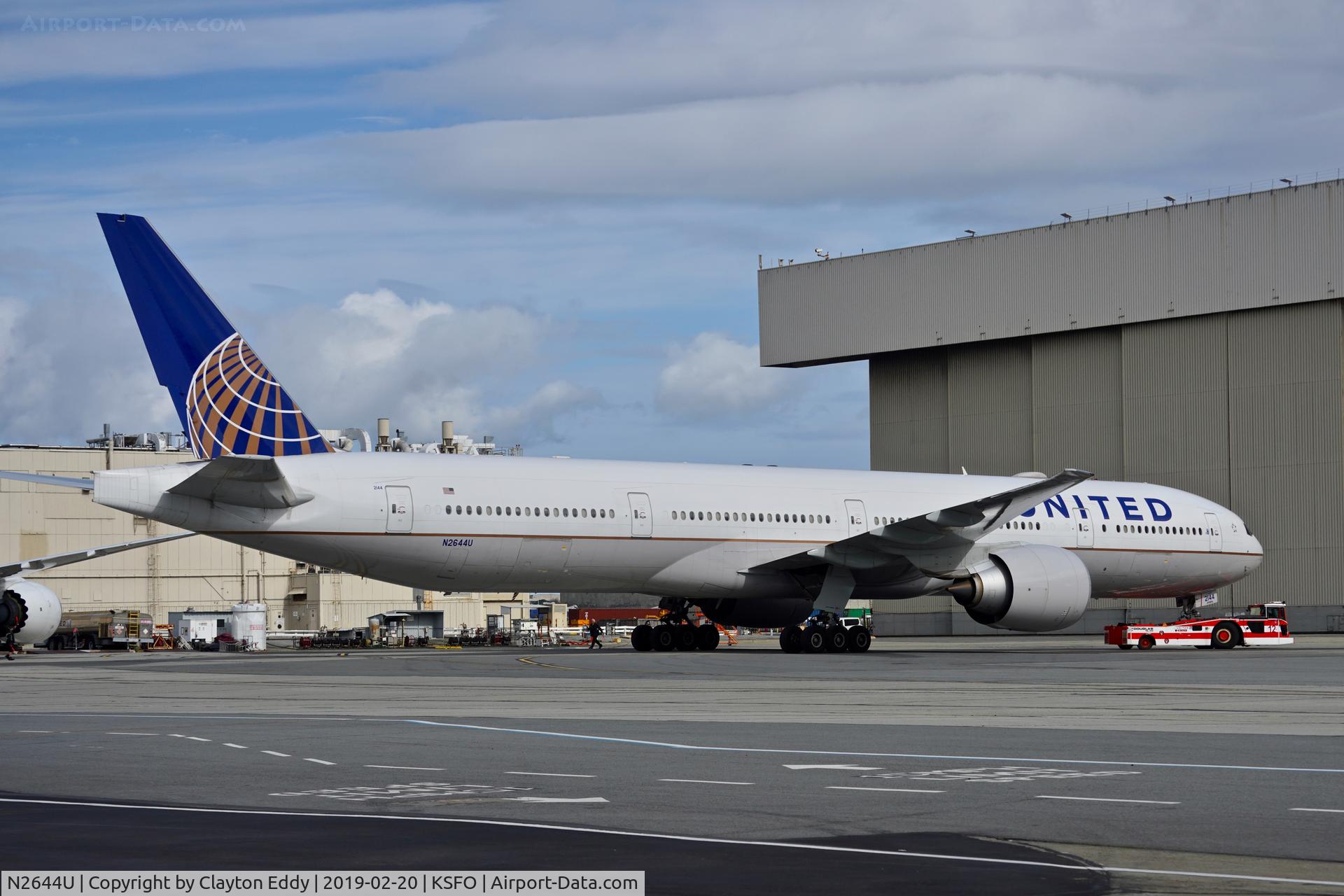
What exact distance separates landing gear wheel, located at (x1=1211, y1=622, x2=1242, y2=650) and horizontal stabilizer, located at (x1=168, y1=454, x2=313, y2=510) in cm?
2236

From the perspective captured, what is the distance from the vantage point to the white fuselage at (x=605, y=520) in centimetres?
2962

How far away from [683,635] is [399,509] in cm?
926

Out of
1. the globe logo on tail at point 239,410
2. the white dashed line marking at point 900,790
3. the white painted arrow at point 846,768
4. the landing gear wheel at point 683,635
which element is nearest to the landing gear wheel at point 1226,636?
the landing gear wheel at point 683,635

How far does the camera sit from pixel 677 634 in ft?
122

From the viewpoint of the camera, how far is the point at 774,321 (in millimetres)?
67500

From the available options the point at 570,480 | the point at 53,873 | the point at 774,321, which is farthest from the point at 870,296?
the point at 53,873

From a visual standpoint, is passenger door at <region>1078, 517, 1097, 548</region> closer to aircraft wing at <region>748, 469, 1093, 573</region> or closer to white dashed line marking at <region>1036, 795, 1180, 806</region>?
aircraft wing at <region>748, 469, 1093, 573</region>

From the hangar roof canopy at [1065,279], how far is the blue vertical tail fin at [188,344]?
37.8 metres

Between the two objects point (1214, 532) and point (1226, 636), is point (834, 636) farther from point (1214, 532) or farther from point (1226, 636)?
point (1214, 532)

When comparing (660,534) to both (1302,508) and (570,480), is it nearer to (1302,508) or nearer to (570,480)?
(570,480)

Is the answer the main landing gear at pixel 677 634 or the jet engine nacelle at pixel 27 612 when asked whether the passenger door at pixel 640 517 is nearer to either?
the main landing gear at pixel 677 634

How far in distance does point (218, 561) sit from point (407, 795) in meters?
76.9

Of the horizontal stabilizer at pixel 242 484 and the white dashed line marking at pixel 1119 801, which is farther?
the horizontal stabilizer at pixel 242 484

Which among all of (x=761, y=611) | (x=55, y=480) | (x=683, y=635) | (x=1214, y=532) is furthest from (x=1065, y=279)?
(x=55, y=480)
